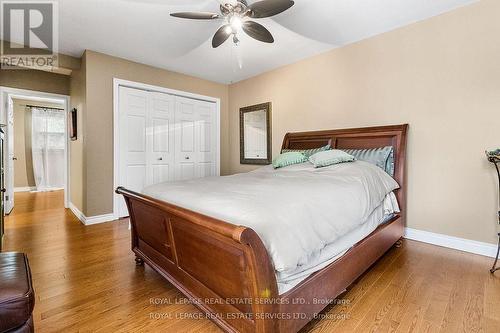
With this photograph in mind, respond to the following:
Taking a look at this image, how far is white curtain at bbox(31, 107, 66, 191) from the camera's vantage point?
6293 mm

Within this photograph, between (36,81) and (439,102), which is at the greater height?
(36,81)

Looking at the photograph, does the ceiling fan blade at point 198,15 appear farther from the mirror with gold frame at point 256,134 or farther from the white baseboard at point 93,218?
the white baseboard at point 93,218

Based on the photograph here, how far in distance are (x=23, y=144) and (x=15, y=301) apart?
733 centimetres

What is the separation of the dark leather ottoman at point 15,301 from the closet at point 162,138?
2.86 metres

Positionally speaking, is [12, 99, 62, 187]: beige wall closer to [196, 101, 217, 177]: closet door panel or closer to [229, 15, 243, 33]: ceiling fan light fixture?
[196, 101, 217, 177]: closet door panel

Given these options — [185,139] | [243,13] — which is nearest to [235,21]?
[243,13]

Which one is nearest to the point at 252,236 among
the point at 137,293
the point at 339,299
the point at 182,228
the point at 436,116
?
the point at 182,228

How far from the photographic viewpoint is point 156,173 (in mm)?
4148

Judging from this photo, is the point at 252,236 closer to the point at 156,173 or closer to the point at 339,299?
the point at 339,299

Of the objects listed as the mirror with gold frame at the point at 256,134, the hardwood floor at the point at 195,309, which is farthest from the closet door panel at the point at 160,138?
the hardwood floor at the point at 195,309

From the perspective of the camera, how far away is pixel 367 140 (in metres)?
3.01

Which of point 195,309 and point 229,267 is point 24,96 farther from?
point 229,267

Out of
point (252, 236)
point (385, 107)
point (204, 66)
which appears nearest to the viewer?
point (252, 236)

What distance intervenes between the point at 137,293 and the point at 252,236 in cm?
131
